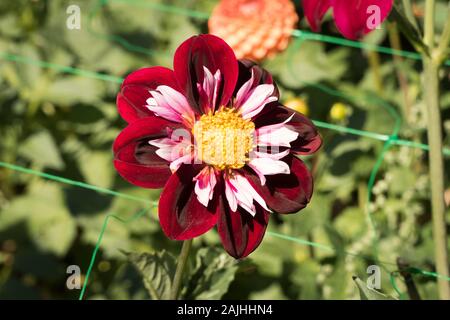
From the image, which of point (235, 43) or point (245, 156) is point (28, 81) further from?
point (245, 156)

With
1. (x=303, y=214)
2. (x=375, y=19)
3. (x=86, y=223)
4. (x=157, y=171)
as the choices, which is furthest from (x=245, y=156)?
(x=86, y=223)

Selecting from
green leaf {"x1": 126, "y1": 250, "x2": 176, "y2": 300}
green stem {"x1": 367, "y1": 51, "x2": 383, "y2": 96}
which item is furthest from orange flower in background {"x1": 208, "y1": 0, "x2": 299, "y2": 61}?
green leaf {"x1": 126, "y1": 250, "x2": 176, "y2": 300}

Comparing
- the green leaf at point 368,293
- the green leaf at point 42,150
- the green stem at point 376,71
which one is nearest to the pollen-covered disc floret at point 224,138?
the green leaf at point 368,293

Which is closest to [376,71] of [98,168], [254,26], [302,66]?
[302,66]

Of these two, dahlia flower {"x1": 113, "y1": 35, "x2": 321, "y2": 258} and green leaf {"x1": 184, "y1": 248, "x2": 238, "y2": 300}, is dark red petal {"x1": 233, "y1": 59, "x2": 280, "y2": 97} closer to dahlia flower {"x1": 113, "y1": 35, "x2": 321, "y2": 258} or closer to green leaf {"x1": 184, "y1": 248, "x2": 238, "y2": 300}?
dahlia flower {"x1": 113, "y1": 35, "x2": 321, "y2": 258}
